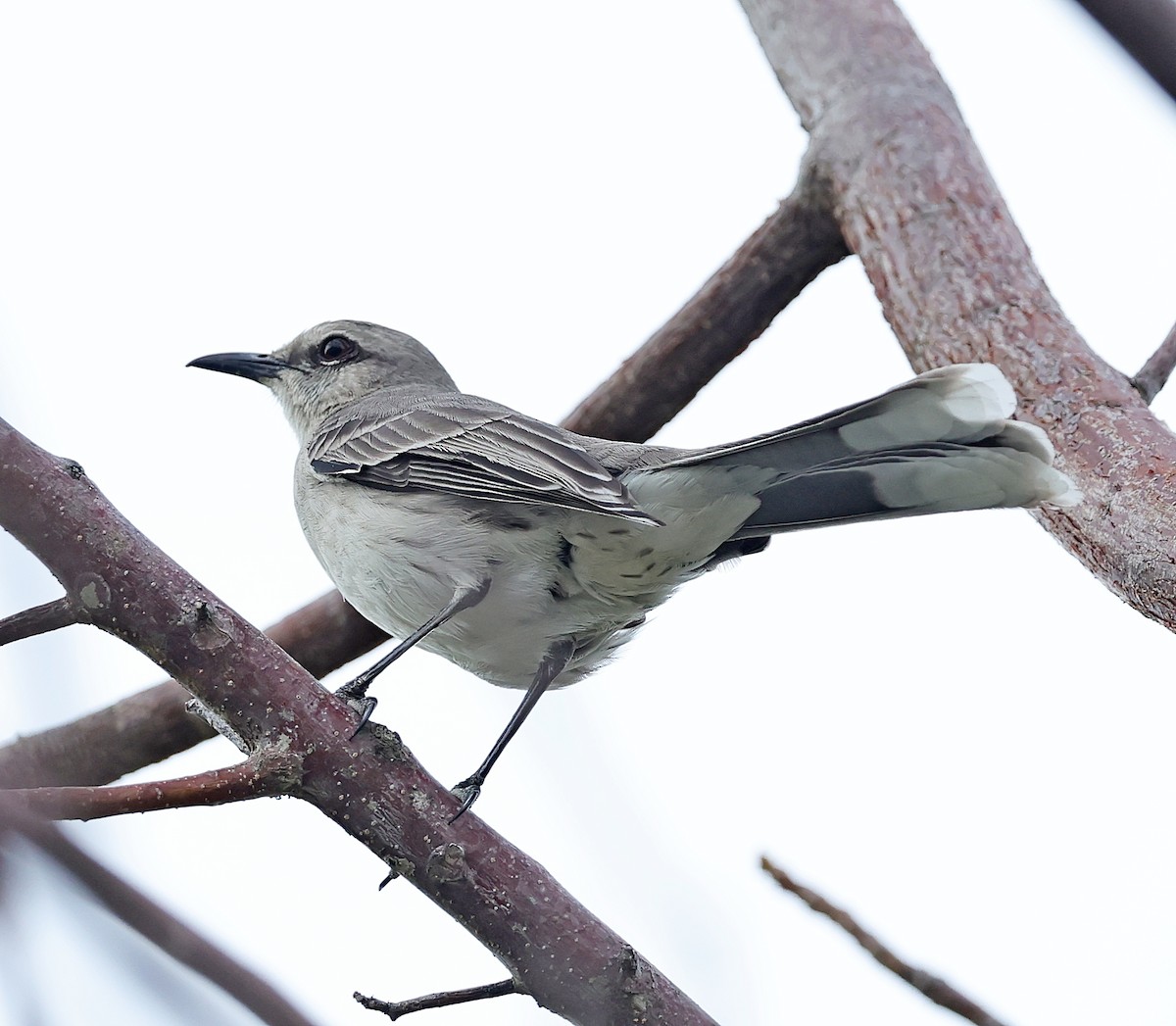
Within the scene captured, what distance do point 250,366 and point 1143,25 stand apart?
5863mm

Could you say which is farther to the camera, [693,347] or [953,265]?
[693,347]

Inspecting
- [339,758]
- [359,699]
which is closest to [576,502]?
[359,699]

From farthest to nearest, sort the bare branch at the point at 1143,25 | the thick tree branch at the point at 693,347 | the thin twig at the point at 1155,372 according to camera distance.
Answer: the thick tree branch at the point at 693,347
the thin twig at the point at 1155,372
the bare branch at the point at 1143,25

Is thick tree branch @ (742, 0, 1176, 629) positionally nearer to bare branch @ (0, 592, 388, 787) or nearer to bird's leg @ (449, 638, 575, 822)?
bird's leg @ (449, 638, 575, 822)

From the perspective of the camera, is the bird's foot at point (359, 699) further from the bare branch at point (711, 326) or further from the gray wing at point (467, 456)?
the bare branch at point (711, 326)

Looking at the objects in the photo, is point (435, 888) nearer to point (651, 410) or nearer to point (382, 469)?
point (382, 469)

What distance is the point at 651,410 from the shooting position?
6137 millimetres

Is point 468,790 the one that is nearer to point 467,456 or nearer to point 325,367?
point 467,456

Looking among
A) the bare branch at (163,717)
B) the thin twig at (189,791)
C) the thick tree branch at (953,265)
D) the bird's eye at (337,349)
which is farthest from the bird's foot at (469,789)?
the bird's eye at (337,349)

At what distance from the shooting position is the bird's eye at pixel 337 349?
671 centimetres

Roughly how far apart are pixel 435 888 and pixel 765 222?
163 inches

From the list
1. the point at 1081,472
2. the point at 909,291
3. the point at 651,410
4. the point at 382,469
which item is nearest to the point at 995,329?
the point at 909,291

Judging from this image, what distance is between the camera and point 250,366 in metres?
6.67

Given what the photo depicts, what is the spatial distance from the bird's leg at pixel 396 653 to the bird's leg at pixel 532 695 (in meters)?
0.44
